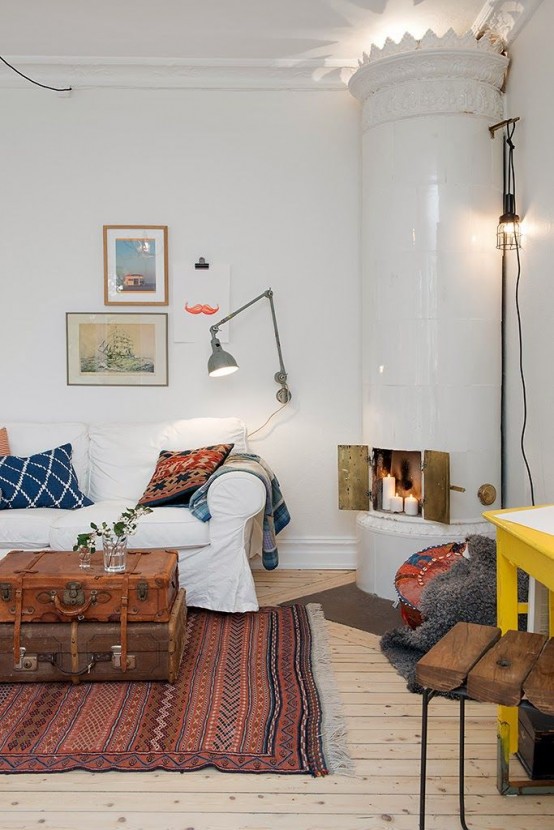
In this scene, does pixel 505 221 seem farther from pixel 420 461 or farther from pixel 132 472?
pixel 132 472

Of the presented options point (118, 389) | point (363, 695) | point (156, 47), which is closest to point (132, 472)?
point (118, 389)

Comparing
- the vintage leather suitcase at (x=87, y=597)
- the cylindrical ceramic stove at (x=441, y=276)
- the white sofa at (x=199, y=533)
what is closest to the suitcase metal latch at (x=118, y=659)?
the vintage leather suitcase at (x=87, y=597)

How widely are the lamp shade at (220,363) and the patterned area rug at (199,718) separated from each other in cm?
150

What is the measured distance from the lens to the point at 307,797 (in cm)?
214

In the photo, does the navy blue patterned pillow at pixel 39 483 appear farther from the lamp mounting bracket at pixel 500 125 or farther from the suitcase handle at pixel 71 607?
the lamp mounting bracket at pixel 500 125

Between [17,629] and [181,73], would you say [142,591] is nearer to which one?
[17,629]

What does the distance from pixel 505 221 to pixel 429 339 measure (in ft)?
2.19

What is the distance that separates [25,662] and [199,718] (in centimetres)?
71

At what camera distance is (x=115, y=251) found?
15.0 ft

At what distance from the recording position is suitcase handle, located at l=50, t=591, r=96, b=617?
2.84 m

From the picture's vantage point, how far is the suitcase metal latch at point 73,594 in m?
2.83

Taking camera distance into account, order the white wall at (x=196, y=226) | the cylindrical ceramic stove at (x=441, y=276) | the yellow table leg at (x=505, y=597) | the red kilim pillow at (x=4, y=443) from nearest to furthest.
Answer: the yellow table leg at (x=505, y=597), the cylindrical ceramic stove at (x=441, y=276), the red kilim pillow at (x=4, y=443), the white wall at (x=196, y=226)

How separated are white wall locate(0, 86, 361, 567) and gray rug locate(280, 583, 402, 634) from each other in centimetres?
98

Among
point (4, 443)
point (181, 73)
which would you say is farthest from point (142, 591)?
point (181, 73)
